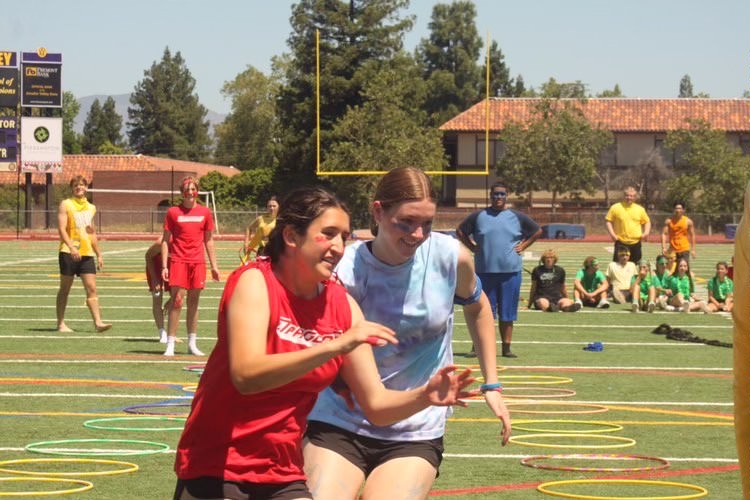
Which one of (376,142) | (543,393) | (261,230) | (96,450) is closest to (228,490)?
(96,450)

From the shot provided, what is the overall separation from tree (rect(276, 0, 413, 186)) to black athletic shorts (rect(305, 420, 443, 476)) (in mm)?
70482

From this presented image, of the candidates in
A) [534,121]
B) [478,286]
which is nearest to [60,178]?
[534,121]

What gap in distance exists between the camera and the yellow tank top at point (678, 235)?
26.0 meters

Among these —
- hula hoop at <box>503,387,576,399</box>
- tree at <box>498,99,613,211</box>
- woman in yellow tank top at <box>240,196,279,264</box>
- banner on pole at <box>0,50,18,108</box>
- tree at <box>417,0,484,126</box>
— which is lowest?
hula hoop at <box>503,387,576,399</box>

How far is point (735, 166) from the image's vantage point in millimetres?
69625

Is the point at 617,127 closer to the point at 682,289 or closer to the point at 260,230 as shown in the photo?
the point at 682,289

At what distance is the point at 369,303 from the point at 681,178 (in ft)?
228

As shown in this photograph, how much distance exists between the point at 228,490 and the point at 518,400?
8.55m

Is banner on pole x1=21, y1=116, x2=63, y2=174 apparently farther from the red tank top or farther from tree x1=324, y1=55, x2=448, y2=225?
the red tank top

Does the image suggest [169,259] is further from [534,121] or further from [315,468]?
[534,121]

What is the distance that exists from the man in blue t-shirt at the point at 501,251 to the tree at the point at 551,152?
5848 centimetres

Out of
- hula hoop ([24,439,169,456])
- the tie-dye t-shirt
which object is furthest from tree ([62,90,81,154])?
the tie-dye t-shirt

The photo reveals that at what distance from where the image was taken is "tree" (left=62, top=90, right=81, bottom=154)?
454 feet

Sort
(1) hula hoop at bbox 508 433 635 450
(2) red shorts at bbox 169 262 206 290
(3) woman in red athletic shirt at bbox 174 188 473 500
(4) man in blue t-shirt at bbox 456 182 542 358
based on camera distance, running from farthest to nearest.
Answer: (4) man in blue t-shirt at bbox 456 182 542 358, (2) red shorts at bbox 169 262 206 290, (1) hula hoop at bbox 508 433 635 450, (3) woman in red athletic shirt at bbox 174 188 473 500
